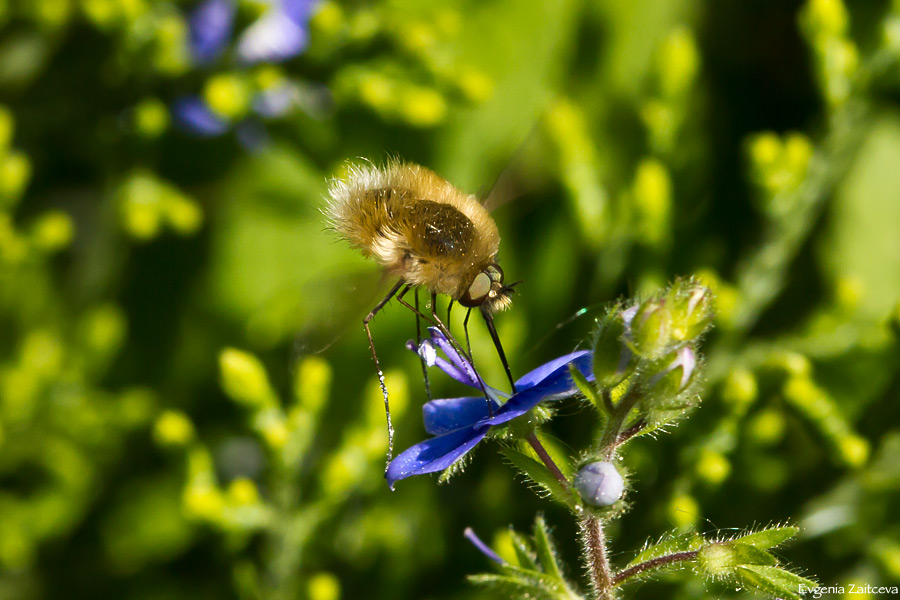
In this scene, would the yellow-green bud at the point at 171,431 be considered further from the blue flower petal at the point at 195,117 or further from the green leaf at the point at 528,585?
the green leaf at the point at 528,585

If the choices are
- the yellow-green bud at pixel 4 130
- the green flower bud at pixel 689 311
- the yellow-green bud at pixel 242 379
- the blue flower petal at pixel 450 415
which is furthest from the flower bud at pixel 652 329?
the yellow-green bud at pixel 4 130

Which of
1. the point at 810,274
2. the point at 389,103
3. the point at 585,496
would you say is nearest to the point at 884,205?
the point at 810,274

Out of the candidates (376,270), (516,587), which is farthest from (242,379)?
(516,587)

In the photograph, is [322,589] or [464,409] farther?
[322,589]

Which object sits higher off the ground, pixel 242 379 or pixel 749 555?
pixel 242 379

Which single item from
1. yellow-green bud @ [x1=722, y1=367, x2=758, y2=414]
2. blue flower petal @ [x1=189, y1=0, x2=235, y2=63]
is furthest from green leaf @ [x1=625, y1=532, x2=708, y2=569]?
blue flower petal @ [x1=189, y1=0, x2=235, y2=63]

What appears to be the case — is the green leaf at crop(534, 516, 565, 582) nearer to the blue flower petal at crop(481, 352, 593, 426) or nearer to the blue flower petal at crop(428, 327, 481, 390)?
the blue flower petal at crop(481, 352, 593, 426)

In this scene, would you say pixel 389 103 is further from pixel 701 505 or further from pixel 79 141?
pixel 701 505

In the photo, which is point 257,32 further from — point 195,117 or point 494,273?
point 494,273
